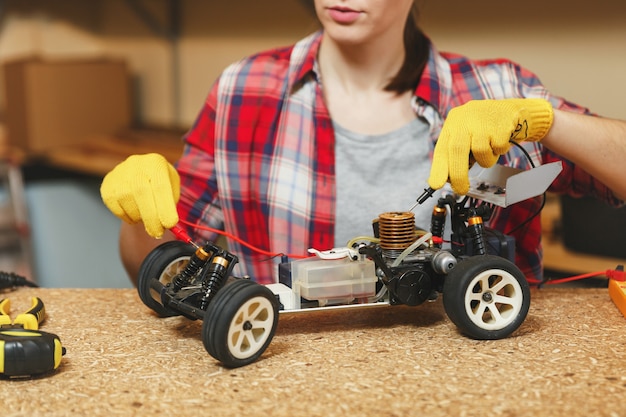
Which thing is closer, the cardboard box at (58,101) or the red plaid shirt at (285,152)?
the red plaid shirt at (285,152)

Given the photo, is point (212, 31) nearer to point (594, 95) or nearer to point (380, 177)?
point (594, 95)

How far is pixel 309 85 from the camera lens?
140 centimetres

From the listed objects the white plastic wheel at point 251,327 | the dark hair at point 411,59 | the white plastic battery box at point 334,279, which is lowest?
the white plastic wheel at point 251,327

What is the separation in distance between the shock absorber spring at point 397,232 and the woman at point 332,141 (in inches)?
14.1

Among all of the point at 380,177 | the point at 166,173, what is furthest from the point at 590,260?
the point at 166,173

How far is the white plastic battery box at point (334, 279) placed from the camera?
94 cm

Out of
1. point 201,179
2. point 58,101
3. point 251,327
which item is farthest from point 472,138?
point 58,101

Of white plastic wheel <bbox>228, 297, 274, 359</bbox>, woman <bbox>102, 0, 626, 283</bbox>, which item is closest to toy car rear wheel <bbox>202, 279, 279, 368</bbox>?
white plastic wheel <bbox>228, 297, 274, 359</bbox>

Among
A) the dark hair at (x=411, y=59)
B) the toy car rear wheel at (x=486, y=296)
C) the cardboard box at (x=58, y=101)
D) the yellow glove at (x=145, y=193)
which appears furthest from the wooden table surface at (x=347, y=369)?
the cardboard box at (x=58, y=101)

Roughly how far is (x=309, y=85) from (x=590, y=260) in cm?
84

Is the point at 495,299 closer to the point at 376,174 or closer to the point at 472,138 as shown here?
the point at 472,138

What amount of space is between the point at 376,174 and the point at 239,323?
559 millimetres

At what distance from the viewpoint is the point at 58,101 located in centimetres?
307

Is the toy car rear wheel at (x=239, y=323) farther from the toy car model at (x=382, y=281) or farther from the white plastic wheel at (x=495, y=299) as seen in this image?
the white plastic wheel at (x=495, y=299)
